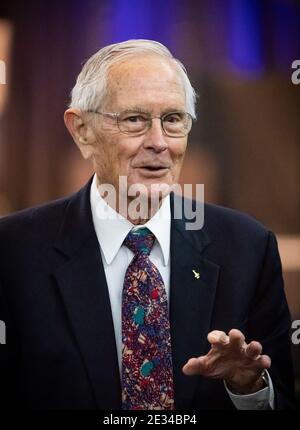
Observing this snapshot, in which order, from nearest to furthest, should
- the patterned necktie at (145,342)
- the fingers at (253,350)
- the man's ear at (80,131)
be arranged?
the fingers at (253,350)
the patterned necktie at (145,342)
the man's ear at (80,131)

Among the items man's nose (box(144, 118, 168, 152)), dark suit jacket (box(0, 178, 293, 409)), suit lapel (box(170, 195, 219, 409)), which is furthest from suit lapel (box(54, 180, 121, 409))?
man's nose (box(144, 118, 168, 152))

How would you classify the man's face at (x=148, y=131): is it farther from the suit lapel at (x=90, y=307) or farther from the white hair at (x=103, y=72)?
the suit lapel at (x=90, y=307)

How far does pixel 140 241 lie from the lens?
1641 millimetres

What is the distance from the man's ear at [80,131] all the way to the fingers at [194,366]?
604 millimetres

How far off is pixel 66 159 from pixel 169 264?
0.40m

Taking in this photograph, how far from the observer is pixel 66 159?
170 cm

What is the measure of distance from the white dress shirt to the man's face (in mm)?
92

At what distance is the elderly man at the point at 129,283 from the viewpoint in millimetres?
1571

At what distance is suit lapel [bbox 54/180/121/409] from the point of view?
61.7 inches

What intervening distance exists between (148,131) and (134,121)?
0.14 ft

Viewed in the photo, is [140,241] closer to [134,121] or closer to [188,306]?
[188,306]

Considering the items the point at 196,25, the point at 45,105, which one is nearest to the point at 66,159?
the point at 45,105

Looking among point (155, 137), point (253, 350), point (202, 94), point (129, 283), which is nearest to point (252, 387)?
point (253, 350)

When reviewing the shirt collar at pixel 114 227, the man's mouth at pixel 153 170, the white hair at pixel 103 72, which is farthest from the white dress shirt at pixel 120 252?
the white hair at pixel 103 72
